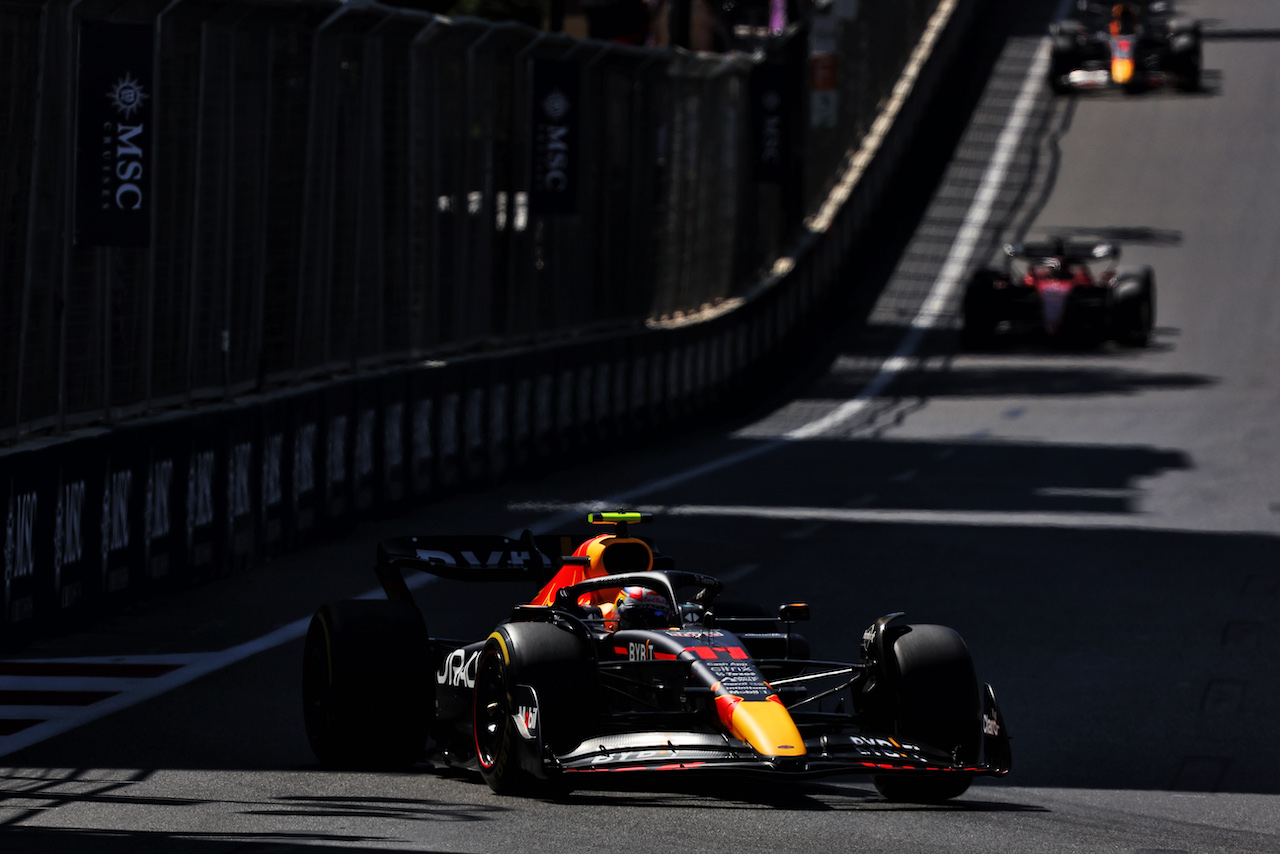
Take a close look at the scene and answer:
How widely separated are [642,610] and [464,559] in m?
1.39

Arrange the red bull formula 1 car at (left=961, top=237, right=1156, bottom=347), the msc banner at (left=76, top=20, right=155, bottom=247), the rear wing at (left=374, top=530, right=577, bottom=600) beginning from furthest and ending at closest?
1. the red bull formula 1 car at (left=961, top=237, right=1156, bottom=347)
2. the msc banner at (left=76, top=20, right=155, bottom=247)
3. the rear wing at (left=374, top=530, right=577, bottom=600)

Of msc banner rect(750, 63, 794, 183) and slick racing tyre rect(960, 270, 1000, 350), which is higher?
msc banner rect(750, 63, 794, 183)

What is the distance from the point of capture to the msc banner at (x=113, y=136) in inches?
508

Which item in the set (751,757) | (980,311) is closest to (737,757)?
(751,757)

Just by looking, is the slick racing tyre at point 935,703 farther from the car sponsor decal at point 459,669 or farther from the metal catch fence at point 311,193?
the metal catch fence at point 311,193

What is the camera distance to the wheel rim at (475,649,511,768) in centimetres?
793

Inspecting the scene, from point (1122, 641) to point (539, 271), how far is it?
35.5 feet

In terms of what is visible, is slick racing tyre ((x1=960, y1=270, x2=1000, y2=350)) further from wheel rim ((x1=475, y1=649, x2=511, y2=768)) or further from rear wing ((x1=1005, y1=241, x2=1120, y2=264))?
wheel rim ((x1=475, y1=649, x2=511, y2=768))

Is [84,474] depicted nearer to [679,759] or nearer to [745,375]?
[679,759]

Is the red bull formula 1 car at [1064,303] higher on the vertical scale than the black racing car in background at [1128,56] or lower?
lower

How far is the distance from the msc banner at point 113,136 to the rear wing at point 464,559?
427 cm

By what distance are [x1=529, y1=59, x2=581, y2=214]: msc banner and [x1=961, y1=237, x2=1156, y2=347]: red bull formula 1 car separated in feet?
38.8

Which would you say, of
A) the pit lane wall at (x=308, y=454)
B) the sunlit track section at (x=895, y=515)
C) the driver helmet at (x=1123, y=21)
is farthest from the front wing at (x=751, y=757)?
the driver helmet at (x=1123, y=21)

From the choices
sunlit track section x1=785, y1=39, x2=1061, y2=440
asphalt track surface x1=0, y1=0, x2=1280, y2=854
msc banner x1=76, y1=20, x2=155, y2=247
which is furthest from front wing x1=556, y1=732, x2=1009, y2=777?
sunlit track section x1=785, y1=39, x2=1061, y2=440
